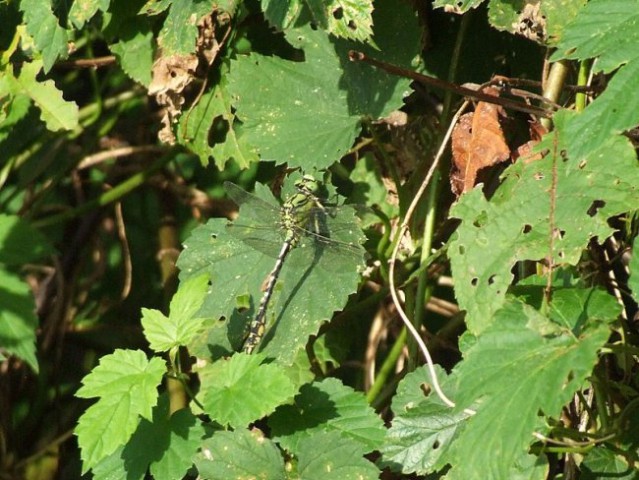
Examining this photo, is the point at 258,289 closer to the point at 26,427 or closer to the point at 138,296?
the point at 138,296

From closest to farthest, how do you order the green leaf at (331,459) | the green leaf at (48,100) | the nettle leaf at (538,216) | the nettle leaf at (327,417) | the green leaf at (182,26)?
the nettle leaf at (538,216) < the green leaf at (331,459) < the nettle leaf at (327,417) < the green leaf at (182,26) < the green leaf at (48,100)

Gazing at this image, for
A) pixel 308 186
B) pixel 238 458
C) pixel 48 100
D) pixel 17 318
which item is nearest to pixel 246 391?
pixel 238 458

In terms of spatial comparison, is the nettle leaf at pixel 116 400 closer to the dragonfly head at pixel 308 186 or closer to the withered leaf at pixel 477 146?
the dragonfly head at pixel 308 186

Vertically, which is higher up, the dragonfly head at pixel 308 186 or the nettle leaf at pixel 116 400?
the dragonfly head at pixel 308 186

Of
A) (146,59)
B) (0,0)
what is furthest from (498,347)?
(0,0)

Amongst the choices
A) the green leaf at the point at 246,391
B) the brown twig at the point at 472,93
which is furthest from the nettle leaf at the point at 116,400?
the brown twig at the point at 472,93

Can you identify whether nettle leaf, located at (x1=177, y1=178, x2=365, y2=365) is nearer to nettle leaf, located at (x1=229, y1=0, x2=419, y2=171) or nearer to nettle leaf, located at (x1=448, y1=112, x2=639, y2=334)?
nettle leaf, located at (x1=229, y1=0, x2=419, y2=171)

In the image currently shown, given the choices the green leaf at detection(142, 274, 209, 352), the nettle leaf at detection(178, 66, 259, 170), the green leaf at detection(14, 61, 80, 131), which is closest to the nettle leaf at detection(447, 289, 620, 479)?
the green leaf at detection(142, 274, 209, 352)
